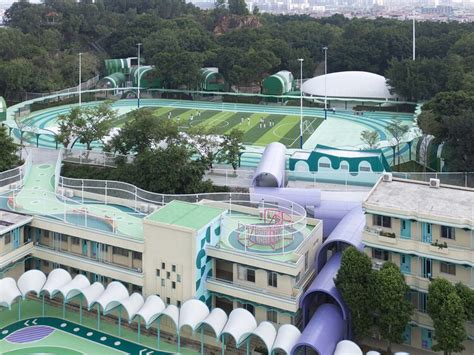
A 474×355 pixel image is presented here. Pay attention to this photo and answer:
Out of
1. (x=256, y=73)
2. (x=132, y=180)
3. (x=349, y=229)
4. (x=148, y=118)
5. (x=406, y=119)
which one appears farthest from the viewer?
(x=256, y=73)

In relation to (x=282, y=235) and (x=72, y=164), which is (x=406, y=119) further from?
(x=282, y=235)

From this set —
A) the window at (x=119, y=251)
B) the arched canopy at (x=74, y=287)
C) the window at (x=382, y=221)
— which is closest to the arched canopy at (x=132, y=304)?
the arched canopy at (x=74, y=287)

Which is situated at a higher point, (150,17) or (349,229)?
(150,17)

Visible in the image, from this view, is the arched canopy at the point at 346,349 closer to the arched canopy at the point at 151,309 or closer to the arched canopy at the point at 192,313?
the arched canopy at the point at 192,313

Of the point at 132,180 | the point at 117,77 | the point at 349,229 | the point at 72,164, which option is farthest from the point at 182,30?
the point at 349,229

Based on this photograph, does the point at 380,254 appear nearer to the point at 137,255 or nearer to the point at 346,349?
the point at 346,349

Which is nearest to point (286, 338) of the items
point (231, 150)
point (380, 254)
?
point (380, 254)
